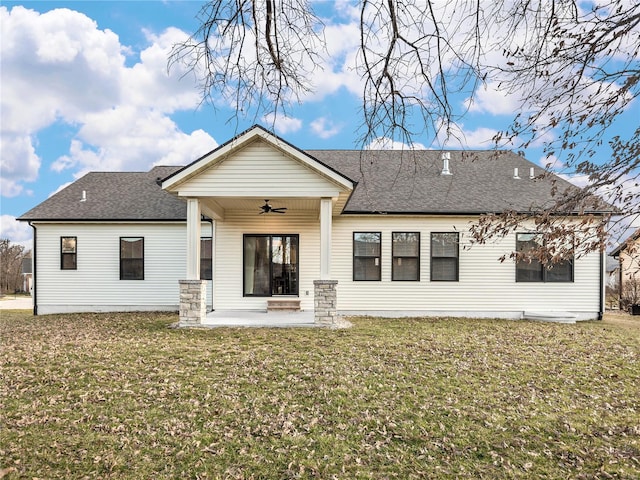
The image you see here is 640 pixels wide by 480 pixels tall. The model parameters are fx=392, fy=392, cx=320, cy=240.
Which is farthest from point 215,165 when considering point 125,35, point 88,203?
point 88,203

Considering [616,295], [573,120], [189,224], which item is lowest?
[616,295]

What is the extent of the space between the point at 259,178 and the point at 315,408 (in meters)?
6.38

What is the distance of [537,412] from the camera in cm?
486

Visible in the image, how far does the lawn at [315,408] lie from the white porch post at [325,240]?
1.81 meters

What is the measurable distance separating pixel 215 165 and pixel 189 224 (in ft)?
5.35

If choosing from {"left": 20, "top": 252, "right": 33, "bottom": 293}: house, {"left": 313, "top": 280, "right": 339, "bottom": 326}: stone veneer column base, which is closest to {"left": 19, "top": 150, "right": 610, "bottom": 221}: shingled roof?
{"left": 313, "top": 280, "right": 339, "bottom": 326}: stone veneer column base

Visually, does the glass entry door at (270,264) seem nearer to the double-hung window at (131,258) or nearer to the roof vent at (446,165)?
the double-hung window at (131,258)

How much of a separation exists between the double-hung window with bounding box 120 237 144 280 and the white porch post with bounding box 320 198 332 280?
702cm

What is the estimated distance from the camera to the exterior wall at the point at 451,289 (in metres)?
12.4

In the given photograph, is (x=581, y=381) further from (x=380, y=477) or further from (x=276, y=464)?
(x=276, y=464)

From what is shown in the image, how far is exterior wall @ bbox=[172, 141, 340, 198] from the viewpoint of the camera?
984 cm

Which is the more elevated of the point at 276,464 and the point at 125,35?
the point at 125,35

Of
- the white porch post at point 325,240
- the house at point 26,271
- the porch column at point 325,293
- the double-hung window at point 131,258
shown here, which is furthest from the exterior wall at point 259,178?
the house at point 26,271

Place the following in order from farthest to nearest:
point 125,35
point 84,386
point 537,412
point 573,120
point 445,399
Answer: point 84,386 → point 445,399 → point 537,412 → point 125,35 → point 573,120
